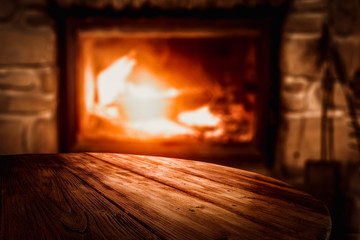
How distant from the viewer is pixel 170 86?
5.82ft

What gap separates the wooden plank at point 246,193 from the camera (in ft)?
1.44

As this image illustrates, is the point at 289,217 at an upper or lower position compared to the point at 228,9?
lower

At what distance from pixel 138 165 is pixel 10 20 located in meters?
1.18

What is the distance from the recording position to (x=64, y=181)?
60 centimetres

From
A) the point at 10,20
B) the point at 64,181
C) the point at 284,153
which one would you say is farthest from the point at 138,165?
the point at 10,20

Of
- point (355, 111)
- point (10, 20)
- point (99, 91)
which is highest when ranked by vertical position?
point (10, 20)

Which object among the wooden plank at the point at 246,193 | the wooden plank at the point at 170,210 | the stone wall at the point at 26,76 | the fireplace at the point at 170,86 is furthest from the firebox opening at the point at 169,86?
the wooden plank at the point at 170,210

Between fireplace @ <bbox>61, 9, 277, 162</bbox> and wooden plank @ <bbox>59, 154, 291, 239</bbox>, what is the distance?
3.01 ft

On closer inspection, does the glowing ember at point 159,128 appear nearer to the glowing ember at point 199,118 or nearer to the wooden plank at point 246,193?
the glowing ember at point 199,118

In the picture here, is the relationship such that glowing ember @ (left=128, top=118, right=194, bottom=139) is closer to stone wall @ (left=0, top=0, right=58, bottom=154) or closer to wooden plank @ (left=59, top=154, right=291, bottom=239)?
stone wall @ (left=0, top=0, right=58, bottom=154)

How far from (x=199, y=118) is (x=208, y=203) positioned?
1.26m

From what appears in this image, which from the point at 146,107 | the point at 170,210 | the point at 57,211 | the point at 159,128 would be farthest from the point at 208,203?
the point at 146,107

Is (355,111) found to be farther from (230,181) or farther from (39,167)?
(39,167)

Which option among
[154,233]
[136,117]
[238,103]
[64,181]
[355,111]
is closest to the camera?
[154,233]
